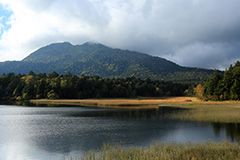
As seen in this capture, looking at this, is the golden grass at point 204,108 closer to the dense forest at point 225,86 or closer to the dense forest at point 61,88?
the dense forest at point 225,86

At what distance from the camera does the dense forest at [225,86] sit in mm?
85519

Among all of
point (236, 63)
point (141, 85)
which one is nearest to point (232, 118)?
point (236, 63)

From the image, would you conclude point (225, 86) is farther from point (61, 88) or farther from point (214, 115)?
point (61, 88)

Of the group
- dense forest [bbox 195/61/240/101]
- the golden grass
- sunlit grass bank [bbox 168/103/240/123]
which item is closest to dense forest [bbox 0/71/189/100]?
the golden grass

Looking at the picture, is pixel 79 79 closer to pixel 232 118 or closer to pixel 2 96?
pixel 2 96

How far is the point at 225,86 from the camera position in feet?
297

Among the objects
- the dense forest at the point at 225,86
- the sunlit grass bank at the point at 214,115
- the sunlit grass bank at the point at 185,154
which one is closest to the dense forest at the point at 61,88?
the dense forest at the point at 225,86

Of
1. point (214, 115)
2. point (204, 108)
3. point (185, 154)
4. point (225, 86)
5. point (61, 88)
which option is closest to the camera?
point (185, 154)

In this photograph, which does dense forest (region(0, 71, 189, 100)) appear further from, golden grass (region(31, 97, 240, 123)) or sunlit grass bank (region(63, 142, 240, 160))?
sunlit grass bank (region(63, 142, 240, 160))

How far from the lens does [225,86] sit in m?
90.4

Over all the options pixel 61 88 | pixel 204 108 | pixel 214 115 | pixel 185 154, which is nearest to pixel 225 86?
pixel 204 108

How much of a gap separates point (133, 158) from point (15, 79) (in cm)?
16658

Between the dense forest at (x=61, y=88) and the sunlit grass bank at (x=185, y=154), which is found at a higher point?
the dense forest at (x=61, y=88)

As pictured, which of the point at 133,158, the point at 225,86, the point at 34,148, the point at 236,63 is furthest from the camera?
the point at 236,63
